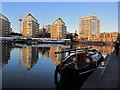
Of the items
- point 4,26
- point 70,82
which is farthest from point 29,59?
point 4,26

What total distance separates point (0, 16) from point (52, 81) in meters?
162

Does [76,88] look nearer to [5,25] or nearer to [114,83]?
[114,83]

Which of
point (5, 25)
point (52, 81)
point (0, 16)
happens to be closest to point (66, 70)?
point (52, 81)

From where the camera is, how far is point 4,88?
11516mm

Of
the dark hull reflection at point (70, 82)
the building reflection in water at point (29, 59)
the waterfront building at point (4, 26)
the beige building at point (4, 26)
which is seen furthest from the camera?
the beige building at point (4, 26)

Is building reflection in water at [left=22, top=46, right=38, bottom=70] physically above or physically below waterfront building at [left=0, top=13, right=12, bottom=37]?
below

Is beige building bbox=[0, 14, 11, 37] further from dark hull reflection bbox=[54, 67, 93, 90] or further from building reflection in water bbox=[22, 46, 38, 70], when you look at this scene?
dark hull reflection bbox=[54, 67, 93, 90]

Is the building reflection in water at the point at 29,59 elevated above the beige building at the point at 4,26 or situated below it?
below

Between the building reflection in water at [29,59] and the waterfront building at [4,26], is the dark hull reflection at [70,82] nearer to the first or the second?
the building reflection in water at [29,59]

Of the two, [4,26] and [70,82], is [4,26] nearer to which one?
[4,26]

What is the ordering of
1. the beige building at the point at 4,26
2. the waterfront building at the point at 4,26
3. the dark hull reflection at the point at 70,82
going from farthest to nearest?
1. the beige building at the point at 4,26
2. the waterfront building at the point at 4,26
3. the dark hull reflection at the point at 70,82

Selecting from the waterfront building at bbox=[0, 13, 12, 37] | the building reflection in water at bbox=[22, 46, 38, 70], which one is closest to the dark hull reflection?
the building reflection in water at bbox=[22, 46, 38, 70]

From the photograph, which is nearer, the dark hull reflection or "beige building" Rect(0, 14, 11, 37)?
the dark hull reflection

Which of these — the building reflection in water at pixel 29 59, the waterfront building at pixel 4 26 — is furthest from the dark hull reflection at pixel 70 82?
the waterfront building at pixel 4 26
